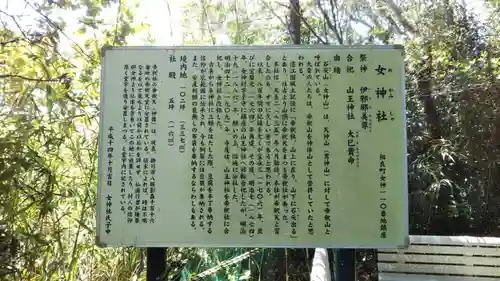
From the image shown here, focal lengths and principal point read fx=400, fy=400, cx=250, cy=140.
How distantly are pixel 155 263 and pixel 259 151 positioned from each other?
2.93 ft

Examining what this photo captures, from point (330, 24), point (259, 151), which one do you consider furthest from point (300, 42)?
point (259, 151)

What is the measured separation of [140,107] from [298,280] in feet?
8.22

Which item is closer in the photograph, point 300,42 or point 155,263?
point 155,263

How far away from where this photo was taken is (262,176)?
2.16 metres

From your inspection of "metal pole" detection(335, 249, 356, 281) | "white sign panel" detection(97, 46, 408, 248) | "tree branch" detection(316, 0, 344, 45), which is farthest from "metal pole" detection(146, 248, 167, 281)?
"tree branch" detection(316, 0, 344, 45)

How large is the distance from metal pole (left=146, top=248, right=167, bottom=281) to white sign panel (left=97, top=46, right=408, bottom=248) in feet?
0.56

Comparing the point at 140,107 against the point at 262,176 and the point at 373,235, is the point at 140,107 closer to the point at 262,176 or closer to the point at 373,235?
the point at 262,176

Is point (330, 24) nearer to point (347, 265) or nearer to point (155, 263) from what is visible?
point (347, 265)

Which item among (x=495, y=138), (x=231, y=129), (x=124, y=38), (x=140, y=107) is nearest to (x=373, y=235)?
(x=231, y=129)

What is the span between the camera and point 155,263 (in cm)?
231

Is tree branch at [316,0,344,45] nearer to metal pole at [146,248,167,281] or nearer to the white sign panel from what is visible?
the white sign panel

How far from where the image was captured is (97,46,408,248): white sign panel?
213 cm

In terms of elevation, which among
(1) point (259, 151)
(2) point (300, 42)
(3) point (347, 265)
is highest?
(2) point (300, 42)

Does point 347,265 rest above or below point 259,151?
below
